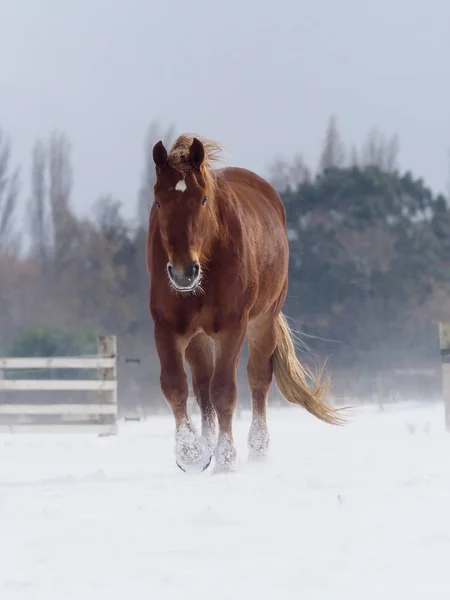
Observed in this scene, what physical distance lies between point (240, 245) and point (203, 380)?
44.5 inches

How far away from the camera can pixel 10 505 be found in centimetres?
419

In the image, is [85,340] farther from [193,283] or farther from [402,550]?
[402,550]

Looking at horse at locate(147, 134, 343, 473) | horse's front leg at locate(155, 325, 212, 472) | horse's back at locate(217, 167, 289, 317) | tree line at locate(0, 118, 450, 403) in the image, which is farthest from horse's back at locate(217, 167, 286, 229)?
tree line at locate(0, 118, 450, 403)

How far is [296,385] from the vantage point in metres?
7.23

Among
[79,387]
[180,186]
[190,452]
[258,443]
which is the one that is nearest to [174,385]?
[190,452]

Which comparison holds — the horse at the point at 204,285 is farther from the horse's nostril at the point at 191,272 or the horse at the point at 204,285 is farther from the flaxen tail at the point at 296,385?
the flaxen tail at the point at 296,385

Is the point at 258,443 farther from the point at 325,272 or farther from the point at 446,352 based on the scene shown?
the point at 325,272

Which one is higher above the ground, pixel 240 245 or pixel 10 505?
pixel 240 245

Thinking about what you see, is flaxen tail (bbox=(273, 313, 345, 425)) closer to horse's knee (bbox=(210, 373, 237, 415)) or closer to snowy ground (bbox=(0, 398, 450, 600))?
snowy ground (bbox=(0, 398, 450, 600))

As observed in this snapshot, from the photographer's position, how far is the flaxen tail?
7.22 meters

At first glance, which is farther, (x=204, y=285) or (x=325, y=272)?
(x=325, y=272)

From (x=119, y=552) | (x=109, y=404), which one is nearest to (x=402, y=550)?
(x=119, y=552)

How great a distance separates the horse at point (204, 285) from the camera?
205 inches

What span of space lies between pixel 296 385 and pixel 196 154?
247 cm
